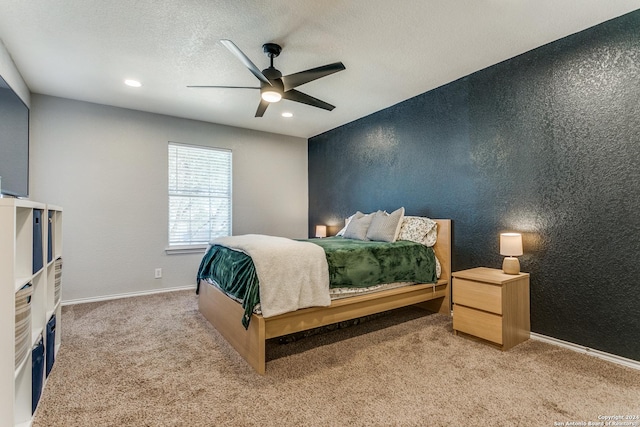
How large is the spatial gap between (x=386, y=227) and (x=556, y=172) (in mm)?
1607

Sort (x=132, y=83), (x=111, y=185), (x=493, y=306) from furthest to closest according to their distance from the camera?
(x=111, y=185)
(x=132, y=83)
(x=493, y=306)

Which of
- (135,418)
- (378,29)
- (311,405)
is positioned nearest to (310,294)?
(311,405)

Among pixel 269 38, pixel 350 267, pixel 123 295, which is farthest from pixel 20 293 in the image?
pixel 123 295

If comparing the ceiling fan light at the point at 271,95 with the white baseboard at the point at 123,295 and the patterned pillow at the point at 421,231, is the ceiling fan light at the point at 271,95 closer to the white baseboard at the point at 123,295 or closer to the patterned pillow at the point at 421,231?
the patterned pillow at the point at 421,231

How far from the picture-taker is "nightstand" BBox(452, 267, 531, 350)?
244cm

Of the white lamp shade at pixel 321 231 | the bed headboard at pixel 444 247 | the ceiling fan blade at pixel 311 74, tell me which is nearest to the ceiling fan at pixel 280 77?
the ceiling fan blade at pixel 311 74

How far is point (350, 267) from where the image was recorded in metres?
2.62

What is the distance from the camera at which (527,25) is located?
2.39 metres

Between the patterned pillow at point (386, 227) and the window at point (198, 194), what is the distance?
250cm

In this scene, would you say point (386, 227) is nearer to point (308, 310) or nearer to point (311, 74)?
point (308, 310)

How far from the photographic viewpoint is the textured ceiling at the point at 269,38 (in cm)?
218

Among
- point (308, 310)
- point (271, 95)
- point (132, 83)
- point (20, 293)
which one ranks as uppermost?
point (132, 83)

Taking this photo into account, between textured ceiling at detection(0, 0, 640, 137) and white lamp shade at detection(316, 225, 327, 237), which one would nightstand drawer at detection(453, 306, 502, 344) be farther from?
white lamp shade at detection(316, 225, 327, 237)

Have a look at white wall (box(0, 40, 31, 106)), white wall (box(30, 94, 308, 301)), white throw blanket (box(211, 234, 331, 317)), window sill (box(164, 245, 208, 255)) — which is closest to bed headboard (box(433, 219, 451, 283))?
white throw blanket (box(211, 234, 331, 317))
